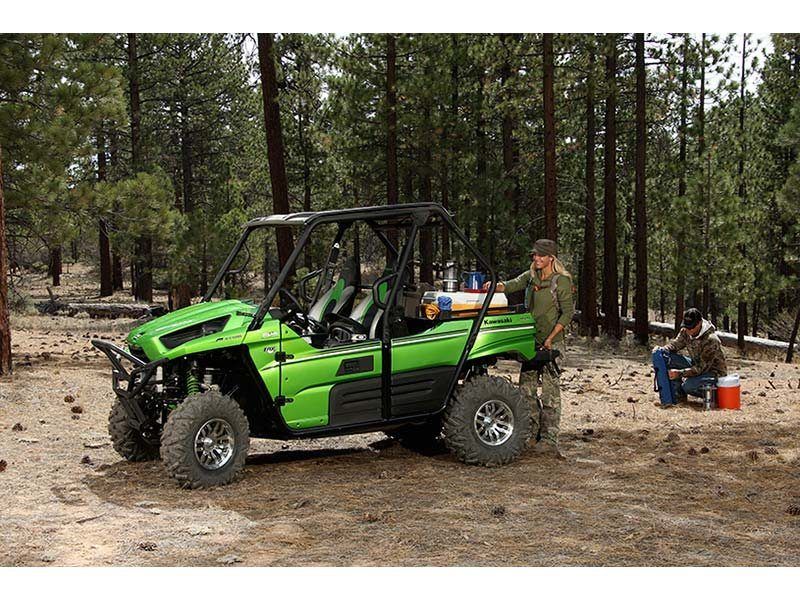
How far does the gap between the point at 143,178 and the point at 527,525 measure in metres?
12.7

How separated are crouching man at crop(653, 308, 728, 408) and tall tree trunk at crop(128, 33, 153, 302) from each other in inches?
782

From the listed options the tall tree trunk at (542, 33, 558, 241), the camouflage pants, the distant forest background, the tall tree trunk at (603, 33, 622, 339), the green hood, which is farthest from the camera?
the tall tree trunk at (603, 33, 622, 339)

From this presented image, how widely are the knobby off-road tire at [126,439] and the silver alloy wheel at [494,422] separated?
9.34 feet

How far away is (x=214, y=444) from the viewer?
24.2ft

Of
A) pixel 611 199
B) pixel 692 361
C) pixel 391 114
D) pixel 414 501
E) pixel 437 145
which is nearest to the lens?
pixel 414 501

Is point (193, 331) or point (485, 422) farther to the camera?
point (485, 422)

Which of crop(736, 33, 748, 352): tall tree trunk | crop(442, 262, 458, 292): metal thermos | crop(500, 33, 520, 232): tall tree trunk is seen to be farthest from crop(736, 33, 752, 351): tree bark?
crop(442, 262, 458, 292): metal thermos

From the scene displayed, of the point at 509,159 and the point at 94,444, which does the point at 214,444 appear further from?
the point at 509,159

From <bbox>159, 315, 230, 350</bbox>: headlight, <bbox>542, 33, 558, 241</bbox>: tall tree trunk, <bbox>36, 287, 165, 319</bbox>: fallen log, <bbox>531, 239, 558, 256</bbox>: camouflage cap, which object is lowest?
<bbox>36, 287, 165, 319</bbox>: fallen log

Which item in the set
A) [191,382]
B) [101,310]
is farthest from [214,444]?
[101,310]

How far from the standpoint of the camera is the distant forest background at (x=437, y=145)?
52.8ft

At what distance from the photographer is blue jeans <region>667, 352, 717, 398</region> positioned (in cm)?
1168

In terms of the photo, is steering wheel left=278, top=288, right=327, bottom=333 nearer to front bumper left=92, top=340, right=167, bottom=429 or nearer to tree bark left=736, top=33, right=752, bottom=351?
front bumper left=92, top=340, right=167, bottom=429

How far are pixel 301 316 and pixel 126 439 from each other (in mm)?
1871
